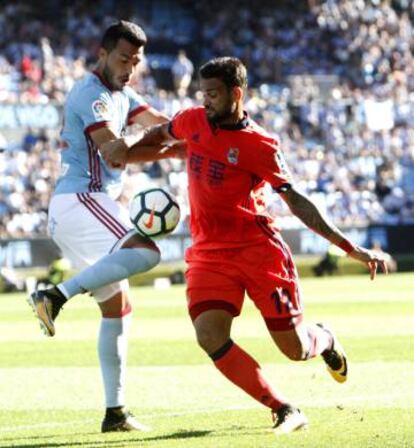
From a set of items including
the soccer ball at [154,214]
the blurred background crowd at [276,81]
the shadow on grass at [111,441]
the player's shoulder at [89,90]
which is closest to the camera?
the shadow on grass at [111,441]

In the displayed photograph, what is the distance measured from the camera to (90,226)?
8602mm

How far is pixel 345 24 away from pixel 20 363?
31.8 m

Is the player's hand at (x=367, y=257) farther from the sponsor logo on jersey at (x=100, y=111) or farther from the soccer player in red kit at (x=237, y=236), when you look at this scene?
the sponsor logo on jersey at (x=100, y=111)

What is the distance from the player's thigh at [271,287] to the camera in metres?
8.02

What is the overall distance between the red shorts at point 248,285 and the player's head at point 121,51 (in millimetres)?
1436

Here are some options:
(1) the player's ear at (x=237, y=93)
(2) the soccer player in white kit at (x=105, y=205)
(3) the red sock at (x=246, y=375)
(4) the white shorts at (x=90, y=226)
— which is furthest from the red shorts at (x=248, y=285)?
(1) the player's ear at (x=237, y=93)

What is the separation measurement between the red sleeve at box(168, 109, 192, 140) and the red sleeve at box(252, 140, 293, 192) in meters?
0.53

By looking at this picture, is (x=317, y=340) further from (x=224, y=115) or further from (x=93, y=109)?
(x=93, y=109)

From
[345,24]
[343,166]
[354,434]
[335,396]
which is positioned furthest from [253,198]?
[345,24]

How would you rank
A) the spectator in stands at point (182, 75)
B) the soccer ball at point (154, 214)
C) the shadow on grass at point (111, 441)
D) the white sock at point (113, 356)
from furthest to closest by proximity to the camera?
the spectator in stands at point (182, 75)
the white sock at point (113, 356)
the soccer ball at point (154, 214)
the shadow on grass at point (111, 441)

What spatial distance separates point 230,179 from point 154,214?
1.78ft

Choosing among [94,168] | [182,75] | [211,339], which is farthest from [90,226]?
[182,75]

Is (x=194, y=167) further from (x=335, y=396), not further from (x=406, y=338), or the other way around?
(x=406, y=338)

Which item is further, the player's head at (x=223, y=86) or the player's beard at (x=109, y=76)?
the player's beard at (x=109, y=76)
